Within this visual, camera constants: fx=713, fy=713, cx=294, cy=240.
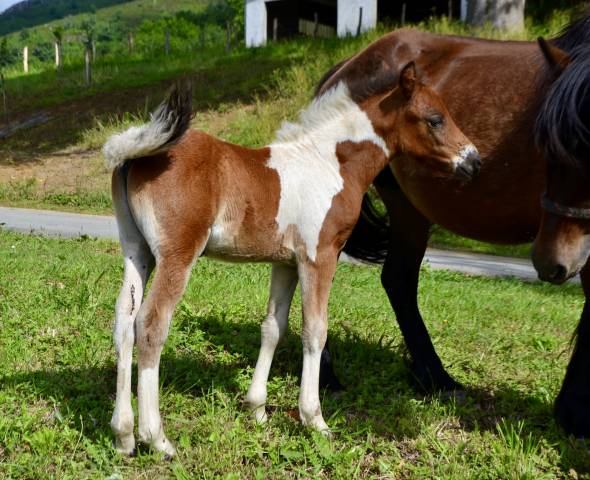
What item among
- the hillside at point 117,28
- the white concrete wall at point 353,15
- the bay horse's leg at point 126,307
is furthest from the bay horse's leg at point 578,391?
the hillside at point 117,28

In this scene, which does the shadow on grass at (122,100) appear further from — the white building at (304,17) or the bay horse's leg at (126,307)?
the bay horse's leg at (126,307)

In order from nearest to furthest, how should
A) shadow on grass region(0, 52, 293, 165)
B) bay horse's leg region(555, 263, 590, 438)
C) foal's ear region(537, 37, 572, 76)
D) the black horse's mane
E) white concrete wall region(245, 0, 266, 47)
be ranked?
the black horse's mane
foal's ear region(537, 37, 572, 76)
bay horse's leg region(555, 263, 590, 438)
shadow on grass region(0, 52, 293, 165)
white concrete wall region(245, 0, 266, 47)

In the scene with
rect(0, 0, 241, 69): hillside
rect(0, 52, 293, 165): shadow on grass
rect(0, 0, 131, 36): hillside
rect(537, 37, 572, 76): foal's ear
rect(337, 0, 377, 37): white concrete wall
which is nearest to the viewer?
rect(537, 37, 572, 76): foal's ear

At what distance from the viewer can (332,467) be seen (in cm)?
330

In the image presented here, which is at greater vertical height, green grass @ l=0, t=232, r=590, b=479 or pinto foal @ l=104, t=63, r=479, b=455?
pinto foal @ l=104, t=63, r=479, b=455

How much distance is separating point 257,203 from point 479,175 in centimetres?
147

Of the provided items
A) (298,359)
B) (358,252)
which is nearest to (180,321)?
(298,359)

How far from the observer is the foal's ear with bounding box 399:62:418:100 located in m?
3.45

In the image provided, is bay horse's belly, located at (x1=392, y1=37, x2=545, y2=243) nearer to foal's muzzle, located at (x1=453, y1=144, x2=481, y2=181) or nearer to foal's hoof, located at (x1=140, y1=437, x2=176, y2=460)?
foal's muzzle, located at (x1=453, y1=144, x2=481, y2=181)

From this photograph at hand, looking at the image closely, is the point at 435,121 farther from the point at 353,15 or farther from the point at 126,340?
the point at 353,15

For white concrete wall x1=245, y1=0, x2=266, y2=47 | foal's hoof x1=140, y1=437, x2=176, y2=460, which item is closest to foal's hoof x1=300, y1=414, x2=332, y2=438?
foal's hoof x1=140, y1=437, x2=176, y2=460

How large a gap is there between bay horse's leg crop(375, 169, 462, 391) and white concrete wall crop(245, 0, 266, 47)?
23105 mm

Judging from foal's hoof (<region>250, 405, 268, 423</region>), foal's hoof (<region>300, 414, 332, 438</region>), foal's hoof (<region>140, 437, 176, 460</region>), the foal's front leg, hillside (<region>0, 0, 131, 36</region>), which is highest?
the foal's front leg

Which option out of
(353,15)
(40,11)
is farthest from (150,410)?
(40,11)
